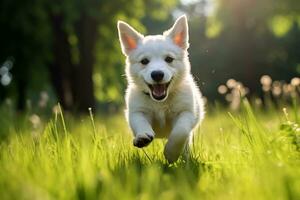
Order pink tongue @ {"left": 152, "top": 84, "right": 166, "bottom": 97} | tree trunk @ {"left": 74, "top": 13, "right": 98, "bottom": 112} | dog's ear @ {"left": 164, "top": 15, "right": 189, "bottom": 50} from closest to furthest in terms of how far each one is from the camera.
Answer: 1. pink tongue @ {"left": 152, "top": 84, "right": 166, "bottom": 97}
2. dog's ear @ {"left": 164, "top": 15, "right": 189, "bottom": 50}
3. tree trunk @ {"left": 74, "top": 13, "right": 98, "bottom": 112}

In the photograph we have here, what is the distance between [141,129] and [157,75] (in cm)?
68

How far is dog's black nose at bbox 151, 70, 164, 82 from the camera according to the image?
5086 millimetres

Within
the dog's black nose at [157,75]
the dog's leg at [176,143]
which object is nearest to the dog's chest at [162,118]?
the dog's black nose at [157,75]

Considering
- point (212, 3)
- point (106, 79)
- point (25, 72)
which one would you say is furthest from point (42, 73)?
point (212, 3)

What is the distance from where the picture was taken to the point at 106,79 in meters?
26.6

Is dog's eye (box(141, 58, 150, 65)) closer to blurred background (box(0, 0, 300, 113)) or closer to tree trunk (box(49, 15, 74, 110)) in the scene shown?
blurred background (box(0, 0, 300, 113))

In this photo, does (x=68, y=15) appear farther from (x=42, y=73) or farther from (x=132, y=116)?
(x=132, y=116)

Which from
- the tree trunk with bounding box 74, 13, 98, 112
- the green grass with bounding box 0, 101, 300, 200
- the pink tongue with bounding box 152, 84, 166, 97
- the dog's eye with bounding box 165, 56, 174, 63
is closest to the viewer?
the green grass with bounding box 0, 101, 300, 200

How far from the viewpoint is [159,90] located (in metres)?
5.26

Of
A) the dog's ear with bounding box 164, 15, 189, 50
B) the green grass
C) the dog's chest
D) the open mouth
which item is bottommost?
the green grass

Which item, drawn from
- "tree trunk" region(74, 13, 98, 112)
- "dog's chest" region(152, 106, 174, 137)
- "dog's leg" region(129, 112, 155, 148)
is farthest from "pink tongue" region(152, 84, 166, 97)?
"tree trunk" region(74, 13, 98, 112)

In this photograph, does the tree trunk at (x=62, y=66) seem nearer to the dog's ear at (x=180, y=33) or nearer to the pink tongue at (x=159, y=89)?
the dog's ear at (x=180, y=33)

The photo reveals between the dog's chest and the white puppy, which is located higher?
the white puppy

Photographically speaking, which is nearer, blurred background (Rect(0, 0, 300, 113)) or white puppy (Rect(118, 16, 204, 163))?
white puppy (Rect(118, 16, 204, 163))
